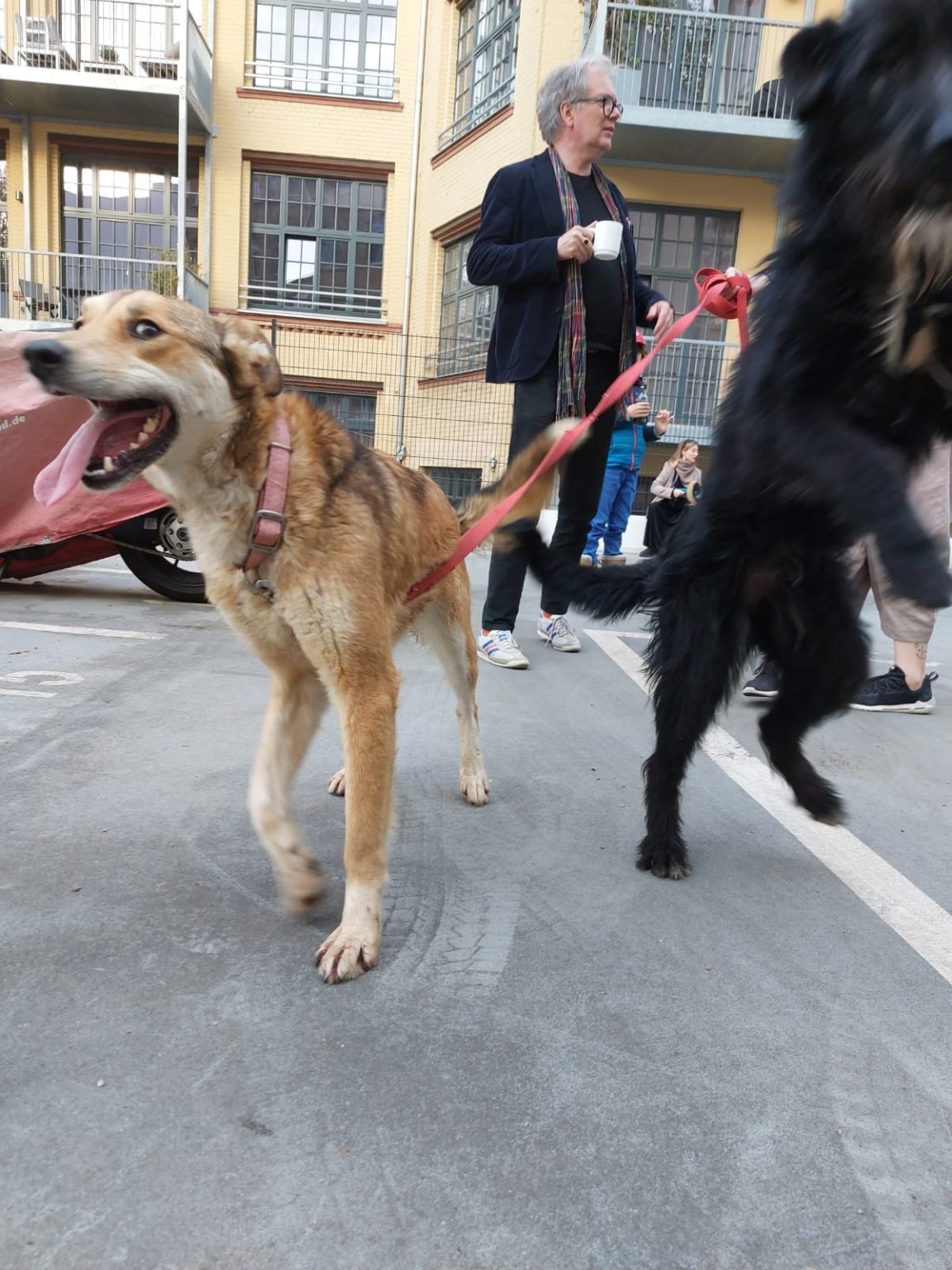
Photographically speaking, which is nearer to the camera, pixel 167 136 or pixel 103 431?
pixel 103 431

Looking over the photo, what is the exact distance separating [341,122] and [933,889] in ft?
58.8

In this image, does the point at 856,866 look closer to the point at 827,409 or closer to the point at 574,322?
the point at 827,409

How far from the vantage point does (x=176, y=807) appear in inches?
105

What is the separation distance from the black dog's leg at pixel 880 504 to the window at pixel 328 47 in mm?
17843

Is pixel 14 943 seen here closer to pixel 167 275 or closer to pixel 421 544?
pixel 421 544

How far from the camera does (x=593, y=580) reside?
264cm

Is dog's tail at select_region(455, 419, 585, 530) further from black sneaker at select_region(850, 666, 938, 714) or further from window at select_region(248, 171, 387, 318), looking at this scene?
window at select_region(248, 171, 387, 318)

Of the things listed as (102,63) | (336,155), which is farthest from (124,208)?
(336,155)

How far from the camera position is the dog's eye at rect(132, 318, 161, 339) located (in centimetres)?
191

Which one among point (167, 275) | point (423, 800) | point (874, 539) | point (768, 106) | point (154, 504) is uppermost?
point (768, 106)

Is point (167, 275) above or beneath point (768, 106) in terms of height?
beneath

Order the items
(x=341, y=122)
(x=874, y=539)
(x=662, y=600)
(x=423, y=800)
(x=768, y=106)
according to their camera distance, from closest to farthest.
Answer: (x=874, y=539) < (x=662, y=600) < (x=423, y=800) < (x=768, y=106) < (x=341, y=122)

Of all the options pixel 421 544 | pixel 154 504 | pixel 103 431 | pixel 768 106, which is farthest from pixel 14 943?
pixel 768 106

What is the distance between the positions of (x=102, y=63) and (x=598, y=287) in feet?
53.3
